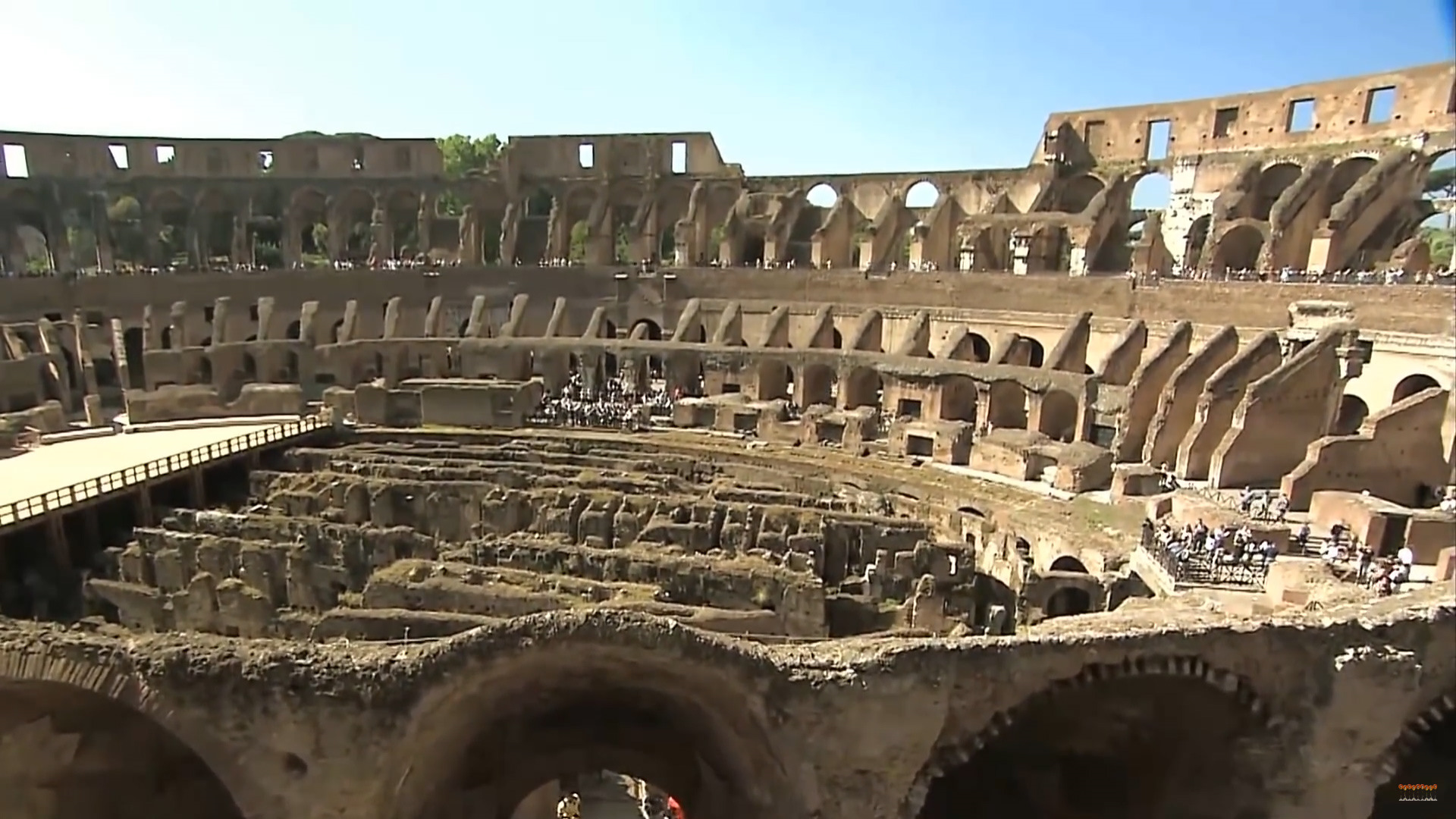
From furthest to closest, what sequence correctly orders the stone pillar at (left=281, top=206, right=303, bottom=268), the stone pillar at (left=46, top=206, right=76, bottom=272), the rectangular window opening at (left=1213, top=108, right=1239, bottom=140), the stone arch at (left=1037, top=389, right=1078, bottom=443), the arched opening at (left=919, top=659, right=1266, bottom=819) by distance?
the stone pillar at (left=281, top=206, right=303, bottom=268)
the stone pillar at (left=46, top=206, right=76, bottom=272)
the rectangular window opening at (left=1213, top=108, right=1239, bottom=140)
the stone arch at (left=1037, top=389, right=1078, bottom=443)
the arched opening at (left=919, top=659, right=1266, bottom=819)

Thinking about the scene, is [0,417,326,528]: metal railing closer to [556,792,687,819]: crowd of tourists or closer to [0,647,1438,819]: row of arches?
[0,647,1438,819]: row of arches

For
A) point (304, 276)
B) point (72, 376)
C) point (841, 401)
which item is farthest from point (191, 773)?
point (304, 276)

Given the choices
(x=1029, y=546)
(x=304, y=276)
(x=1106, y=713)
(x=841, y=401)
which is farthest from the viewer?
(x=304, y=276)

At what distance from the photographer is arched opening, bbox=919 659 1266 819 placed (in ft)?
34.4

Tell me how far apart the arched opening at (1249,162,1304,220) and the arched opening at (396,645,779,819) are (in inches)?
1152

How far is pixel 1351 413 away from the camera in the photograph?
75.6 feet

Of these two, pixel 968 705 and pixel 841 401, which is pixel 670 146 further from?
pixel 968 705

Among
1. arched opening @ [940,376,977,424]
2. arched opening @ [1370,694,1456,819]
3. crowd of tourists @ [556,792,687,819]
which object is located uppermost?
arched opening @ [940,376,977,424]

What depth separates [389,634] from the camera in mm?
14461

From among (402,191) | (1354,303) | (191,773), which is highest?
(402,191)

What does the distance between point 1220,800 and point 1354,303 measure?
57.7 feet

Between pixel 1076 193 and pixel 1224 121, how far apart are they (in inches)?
229

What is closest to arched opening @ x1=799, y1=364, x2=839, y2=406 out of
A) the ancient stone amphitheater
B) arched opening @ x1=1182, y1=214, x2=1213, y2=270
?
the ancient stone amphitheater

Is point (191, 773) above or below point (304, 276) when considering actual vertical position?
below
